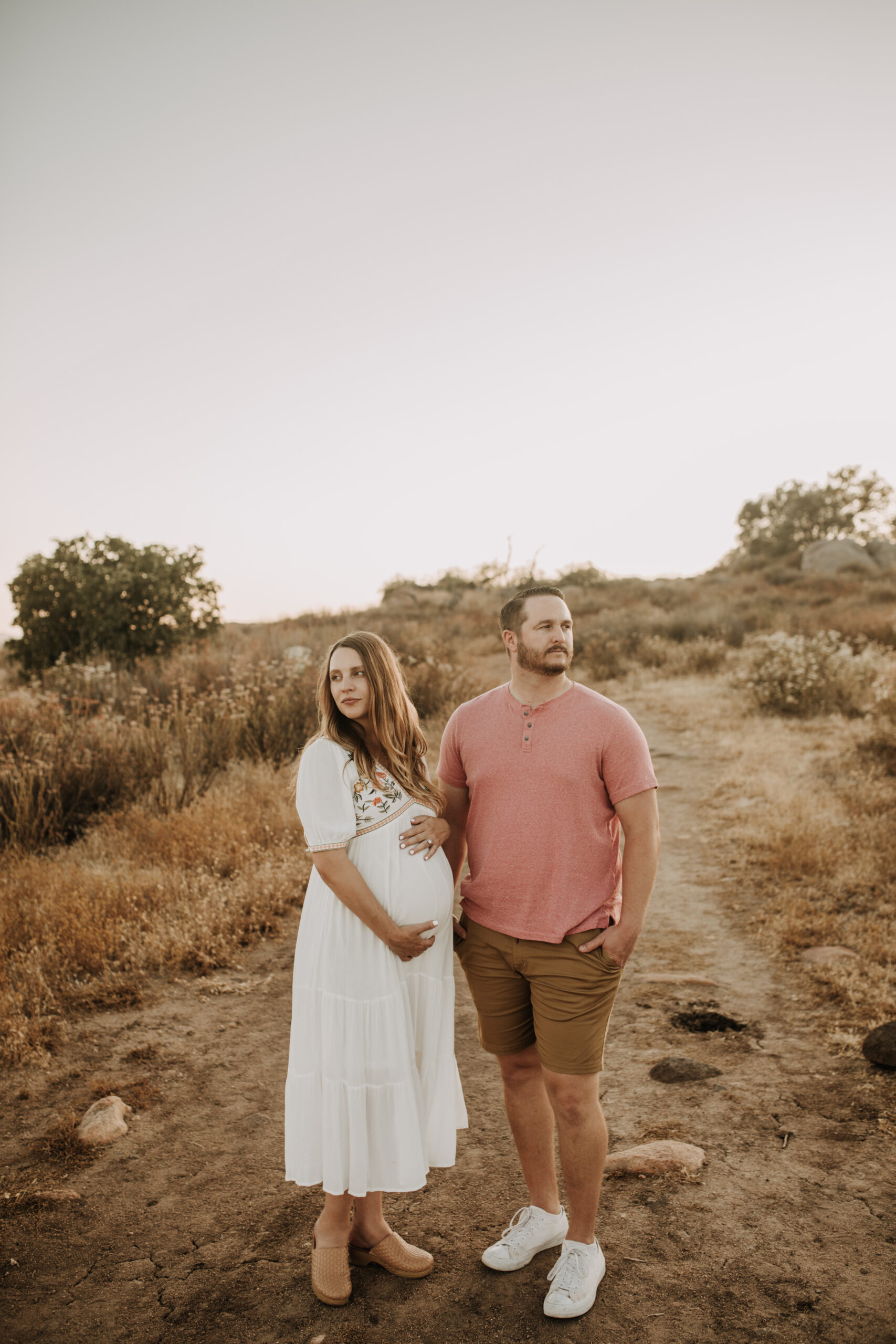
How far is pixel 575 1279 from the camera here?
2.47 meters

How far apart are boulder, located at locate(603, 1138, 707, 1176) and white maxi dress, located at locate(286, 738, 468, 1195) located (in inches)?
40.7

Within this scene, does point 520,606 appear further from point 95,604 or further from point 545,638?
point 95,604

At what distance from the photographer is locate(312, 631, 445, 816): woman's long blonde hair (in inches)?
100

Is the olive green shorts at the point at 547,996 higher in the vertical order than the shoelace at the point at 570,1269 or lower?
higher

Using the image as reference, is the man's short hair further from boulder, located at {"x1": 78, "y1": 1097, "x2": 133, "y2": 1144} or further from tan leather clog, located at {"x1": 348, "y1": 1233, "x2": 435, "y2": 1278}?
boulder, located at {"x1": 78, "y1": 1097, "x2": 133, "y2": 1144}

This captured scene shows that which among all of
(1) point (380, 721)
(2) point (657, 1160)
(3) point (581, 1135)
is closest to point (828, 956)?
(2) point (657, 1160)

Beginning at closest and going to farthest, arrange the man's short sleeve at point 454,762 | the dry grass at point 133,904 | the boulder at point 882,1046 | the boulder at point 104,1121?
the man's short sleeve at point 454,762 → the boulder at point 104,1121 → the boulder at point 882,1046 → the dry grass at point 133,904

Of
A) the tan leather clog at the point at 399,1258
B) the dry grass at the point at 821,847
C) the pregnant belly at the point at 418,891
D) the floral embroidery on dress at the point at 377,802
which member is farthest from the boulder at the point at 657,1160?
the floral embroidery on dress at the point at 377,802

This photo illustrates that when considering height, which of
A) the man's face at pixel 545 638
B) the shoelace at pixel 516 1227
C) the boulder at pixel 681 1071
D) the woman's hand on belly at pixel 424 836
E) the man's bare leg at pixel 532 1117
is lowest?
the boulder at pixel 681 1071

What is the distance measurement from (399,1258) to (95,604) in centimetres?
1161

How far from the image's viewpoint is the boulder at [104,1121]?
346 cm

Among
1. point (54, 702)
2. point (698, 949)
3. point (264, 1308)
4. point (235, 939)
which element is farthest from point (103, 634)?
point (264, 1308)

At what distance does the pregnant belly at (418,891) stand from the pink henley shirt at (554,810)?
15cm

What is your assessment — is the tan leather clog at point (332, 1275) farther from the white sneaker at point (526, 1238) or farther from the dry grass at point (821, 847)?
the dry grass at point (821, 847)
